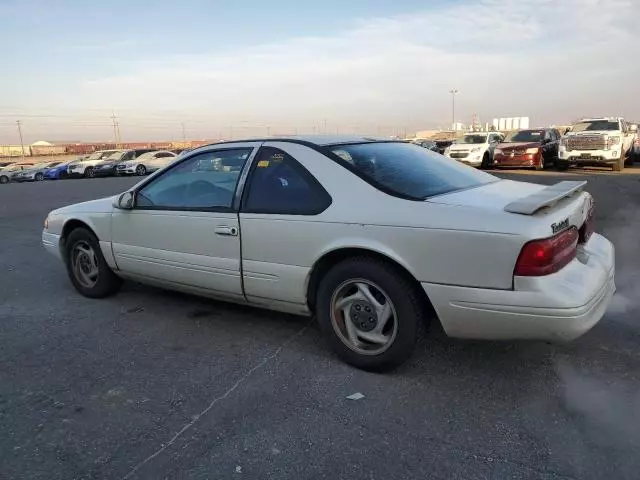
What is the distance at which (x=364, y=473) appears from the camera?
2.32 m

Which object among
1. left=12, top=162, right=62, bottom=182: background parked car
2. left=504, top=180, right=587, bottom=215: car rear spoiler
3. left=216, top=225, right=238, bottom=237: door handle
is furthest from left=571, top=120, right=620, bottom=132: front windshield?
left=12, top=162, right=62, bottom=182: background parked car

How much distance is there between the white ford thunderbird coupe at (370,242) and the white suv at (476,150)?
19.0 meters

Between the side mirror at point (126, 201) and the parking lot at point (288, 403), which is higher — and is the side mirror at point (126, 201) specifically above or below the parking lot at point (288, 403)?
above

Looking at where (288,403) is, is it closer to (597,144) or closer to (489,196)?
(489,196)

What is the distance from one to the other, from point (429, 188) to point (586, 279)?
105cm

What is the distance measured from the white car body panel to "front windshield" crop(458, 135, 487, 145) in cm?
2071

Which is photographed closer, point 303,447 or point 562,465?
point 562,465

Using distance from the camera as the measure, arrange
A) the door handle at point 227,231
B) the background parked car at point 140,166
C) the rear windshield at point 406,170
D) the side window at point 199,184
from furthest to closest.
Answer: the background parked car at point 140,166, the side window at point 199,184, the door handle at point 227,231, the rear windshield at point 406,170

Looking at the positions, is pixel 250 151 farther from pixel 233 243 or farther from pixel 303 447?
pixel 303 447

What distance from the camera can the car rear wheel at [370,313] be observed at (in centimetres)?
304

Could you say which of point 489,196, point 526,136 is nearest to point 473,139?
point 526,136

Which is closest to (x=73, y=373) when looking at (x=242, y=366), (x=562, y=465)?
(x=242, y=366)

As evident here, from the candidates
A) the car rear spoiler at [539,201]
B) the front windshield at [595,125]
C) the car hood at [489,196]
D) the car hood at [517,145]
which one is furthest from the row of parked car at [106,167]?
the car rear spoiler at [539,201]

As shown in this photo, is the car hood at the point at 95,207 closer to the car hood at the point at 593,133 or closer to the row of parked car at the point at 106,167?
the car hood at the point at 593,133
